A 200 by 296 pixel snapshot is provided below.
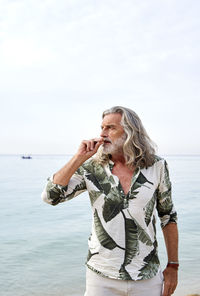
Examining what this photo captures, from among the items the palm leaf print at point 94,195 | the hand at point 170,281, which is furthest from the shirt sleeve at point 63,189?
the hand at point 170,281

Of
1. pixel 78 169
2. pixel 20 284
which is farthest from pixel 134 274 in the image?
pixel 20 284

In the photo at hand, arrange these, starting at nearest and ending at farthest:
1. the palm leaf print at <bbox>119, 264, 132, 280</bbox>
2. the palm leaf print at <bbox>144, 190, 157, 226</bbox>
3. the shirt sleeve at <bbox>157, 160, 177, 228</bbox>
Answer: the palm leaf print at <bbox>119, 264, 132, 280</bbox> < the palm leaf print at <bbox>144, 190, 157, 226</bbox> < the shirt sleeve at <bbox>157, 160, 177, 228</bbox>

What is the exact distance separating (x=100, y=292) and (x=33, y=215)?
1581 cm

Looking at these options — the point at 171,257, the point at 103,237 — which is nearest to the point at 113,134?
the point at 103,237

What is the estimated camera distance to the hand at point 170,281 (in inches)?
104

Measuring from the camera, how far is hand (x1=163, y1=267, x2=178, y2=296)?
2.63 meters

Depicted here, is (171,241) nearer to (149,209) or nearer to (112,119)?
(149,209)

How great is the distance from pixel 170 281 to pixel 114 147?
1059 mm

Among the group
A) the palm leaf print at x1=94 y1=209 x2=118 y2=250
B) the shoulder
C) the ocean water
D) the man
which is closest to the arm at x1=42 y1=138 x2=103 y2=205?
the man

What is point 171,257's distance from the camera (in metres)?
2.76

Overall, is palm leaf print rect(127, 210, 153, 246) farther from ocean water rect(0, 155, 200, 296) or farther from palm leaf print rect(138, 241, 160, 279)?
ocean water rect(0, 155, 200, 296)

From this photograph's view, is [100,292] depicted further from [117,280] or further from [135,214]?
[135,214]

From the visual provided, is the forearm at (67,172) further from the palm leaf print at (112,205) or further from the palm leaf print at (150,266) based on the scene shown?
the palm leaf print at (150,266)

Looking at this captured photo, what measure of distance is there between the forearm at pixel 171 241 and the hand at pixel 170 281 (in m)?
0.09
